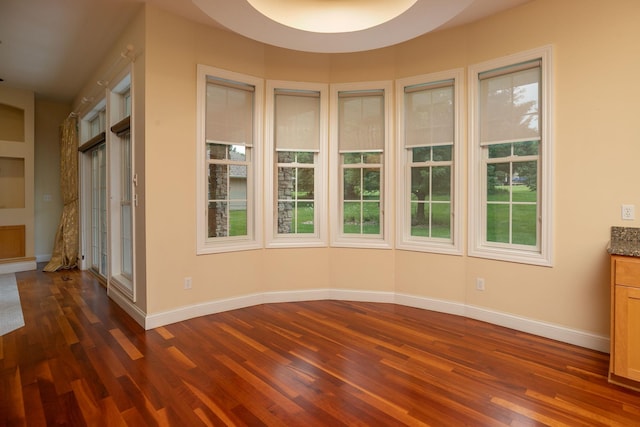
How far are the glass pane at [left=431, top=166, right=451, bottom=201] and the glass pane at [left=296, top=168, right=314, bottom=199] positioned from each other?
1.42 metres

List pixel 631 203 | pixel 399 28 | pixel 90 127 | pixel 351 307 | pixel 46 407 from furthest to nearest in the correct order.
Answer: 1. pixel 90 127
2. pixel 351 307
3. pixel 399 28
4. pixel 631 203
5. pixel 46 407

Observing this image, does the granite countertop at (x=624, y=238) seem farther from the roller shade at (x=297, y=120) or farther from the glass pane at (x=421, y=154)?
the roller shade at (x=297, y=120)

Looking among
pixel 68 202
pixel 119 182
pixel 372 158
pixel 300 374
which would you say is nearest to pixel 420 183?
pixel 372 158

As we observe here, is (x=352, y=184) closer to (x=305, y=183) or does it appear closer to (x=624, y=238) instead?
(x=305, y=183)

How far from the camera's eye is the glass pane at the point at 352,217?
4.14 metres

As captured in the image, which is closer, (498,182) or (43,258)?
(498,182)

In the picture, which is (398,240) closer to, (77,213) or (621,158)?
(621,158)

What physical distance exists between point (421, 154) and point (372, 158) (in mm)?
568

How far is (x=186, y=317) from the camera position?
3.45 meters

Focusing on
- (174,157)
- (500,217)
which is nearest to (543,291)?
(500,217)

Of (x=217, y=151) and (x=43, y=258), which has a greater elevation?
(x=217, y=151)

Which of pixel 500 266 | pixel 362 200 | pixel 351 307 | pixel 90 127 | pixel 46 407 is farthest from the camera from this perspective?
pixel 90 127

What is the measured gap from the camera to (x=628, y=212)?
261 centimetres

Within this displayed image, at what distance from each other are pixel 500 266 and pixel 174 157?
3336mm
